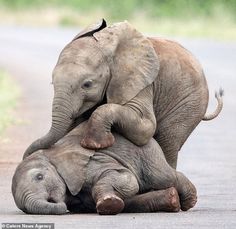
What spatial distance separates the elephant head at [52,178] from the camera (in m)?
12.5

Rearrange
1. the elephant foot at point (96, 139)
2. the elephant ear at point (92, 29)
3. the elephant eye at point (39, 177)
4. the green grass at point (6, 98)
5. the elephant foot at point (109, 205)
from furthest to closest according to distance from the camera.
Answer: the green grass at point (6, 98) < the elephant ear at point (92, 29) < the elephant foot at point (96, 139) < the elephant eye at point (39, 177) < the elephant foot at point (109, 205)

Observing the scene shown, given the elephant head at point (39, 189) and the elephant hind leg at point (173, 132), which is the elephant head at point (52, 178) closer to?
the elephant head at point (39, 189)

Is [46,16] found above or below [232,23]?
below

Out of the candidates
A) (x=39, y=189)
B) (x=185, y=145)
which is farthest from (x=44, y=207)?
(x=185, y=145)

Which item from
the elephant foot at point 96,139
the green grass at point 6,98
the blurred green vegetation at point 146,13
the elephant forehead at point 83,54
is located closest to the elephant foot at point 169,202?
the elephant foot at point 96,139

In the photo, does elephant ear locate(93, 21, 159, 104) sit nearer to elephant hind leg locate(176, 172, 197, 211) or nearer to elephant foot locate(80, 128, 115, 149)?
elephant foot locate(80, 128, 115, 149)

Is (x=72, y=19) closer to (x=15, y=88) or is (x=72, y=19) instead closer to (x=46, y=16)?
(x=46, y=16)

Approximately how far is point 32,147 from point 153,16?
47.0m

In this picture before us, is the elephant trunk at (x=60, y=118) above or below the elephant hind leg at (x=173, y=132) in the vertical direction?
above

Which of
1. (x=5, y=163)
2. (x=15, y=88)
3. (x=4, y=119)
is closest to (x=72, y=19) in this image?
(x=15, y=88)

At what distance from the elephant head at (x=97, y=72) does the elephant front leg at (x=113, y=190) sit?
1.94 ft

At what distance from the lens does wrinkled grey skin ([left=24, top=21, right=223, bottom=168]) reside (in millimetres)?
12766

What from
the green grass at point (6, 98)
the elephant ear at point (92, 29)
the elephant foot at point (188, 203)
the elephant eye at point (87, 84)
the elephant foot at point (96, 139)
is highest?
the elephant ear at point (92, 29)

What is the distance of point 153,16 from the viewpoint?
5984 cm
